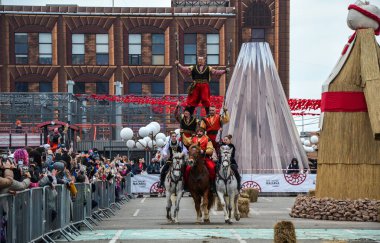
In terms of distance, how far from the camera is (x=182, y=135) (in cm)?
3225

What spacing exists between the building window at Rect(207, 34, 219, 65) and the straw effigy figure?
64.1m

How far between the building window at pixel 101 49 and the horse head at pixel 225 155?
223 ft

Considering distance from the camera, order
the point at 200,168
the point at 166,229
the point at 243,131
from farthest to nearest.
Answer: the point at 243,131 < the point at 200,168 < the point at 166,229

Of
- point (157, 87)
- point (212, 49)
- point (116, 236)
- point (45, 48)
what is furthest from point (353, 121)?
point (45, 48)

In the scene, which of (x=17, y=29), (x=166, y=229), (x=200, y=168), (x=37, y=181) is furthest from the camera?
(x=17, y=29)

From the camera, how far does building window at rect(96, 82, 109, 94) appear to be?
9775 centimetres

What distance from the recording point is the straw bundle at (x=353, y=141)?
3275 cm

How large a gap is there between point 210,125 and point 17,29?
6665cm

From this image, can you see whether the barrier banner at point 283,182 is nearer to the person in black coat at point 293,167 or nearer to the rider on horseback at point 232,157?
the person in black coat at point 293,167

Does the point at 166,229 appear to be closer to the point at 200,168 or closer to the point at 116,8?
the point at 200,168

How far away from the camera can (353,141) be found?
3291 centimetres

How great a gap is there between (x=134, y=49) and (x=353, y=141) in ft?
221

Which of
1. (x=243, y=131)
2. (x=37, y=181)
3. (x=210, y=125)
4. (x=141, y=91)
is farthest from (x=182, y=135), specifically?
(x=141, y=91)

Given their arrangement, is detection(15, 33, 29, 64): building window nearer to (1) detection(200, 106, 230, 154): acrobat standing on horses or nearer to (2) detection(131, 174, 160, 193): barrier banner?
(2) detection(131, 174, 160, 193): barrier banner
